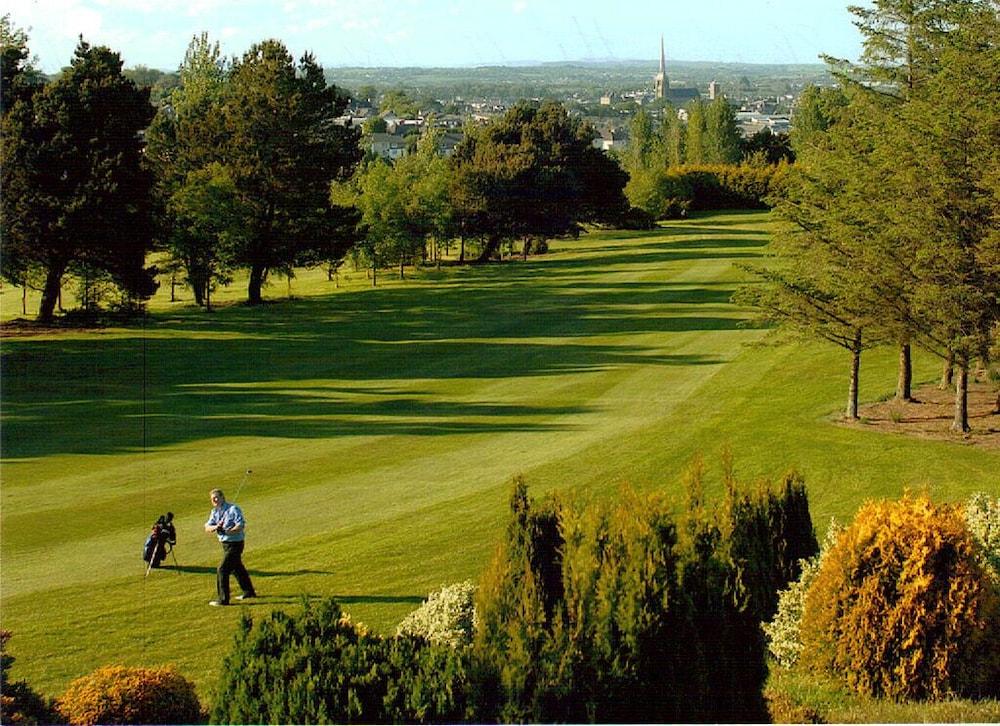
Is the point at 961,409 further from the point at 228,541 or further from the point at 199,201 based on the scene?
the point at 199,201

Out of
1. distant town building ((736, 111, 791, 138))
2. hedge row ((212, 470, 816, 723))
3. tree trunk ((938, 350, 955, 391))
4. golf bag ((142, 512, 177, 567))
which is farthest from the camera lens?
distant town building ((736, 111, 791, 138))

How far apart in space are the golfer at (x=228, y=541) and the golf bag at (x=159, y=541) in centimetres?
178

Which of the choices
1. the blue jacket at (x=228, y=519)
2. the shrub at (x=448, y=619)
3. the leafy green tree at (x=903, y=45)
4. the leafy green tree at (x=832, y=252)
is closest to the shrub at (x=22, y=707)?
the shrub at (x=448, y=619)

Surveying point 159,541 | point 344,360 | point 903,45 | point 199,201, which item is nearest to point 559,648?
point 159,541

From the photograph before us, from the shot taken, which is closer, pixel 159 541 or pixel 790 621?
pixel 790 621

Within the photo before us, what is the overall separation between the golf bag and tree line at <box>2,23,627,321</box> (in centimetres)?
3368

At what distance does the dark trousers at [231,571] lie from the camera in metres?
16.9

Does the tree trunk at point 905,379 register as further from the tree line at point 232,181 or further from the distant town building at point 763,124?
the distant town building at point 763,124

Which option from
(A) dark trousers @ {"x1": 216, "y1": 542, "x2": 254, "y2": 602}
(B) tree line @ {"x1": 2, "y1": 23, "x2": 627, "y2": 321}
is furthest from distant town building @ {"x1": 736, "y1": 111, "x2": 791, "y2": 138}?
(A) dark trousers @ {"x1": 216, "y1": 542, "x2": 254, "y2": 602}

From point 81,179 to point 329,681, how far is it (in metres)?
46.7

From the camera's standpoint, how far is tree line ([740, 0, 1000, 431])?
89.5 ft

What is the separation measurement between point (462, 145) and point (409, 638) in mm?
90946

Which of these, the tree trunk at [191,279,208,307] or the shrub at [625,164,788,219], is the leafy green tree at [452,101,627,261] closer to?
the shrub at [625,164,788,219]

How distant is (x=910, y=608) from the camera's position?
10789mm
